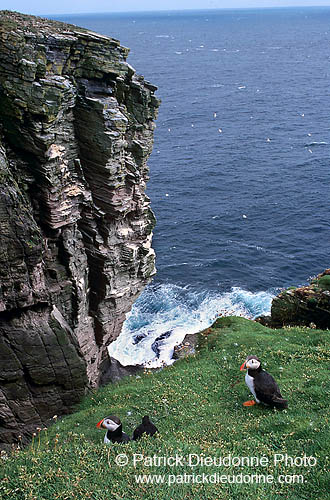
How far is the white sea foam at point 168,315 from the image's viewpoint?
46441 mm

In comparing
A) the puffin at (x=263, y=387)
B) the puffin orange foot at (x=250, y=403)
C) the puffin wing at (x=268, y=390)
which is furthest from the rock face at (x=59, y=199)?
the puffin wing at (x=268, y=390)

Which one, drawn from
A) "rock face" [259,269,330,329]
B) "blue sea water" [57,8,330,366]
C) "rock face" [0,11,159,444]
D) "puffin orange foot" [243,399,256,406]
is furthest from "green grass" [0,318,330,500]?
"blue sea water" [57,8,330,366]

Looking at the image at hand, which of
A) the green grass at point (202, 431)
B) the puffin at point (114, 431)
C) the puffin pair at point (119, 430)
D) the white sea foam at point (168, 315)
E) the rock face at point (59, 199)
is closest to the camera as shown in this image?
the green grass at point (202, 431)

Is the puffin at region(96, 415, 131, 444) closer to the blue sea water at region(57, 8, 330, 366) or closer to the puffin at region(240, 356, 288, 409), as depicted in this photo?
the puffin at region(240, 356, 288, 409)

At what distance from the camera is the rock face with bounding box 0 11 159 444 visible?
24000mm

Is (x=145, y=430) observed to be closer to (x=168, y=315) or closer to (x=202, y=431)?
(x=202, y=431)

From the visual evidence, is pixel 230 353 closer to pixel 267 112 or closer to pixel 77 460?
pixel 77 460

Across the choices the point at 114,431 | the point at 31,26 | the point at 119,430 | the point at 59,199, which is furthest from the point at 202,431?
the point at 31,26

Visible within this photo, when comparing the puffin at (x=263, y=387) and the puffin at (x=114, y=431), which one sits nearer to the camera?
the puffin at (x=114, y=431)

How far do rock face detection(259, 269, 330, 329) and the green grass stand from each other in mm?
3968

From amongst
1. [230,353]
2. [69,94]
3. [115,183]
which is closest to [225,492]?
[230,353]

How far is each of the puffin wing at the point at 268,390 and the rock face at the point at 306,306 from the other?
1550 centimetres

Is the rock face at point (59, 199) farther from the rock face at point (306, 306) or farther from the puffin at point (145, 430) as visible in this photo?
the rock face at point (306, 306)

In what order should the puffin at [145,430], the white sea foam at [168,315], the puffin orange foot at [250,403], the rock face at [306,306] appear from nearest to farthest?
1. the puffin at [145,430]
2. the puffin orange foot at [250,403]
3. the rock face at [306,306]
4. the white sea foam at [168,315]
